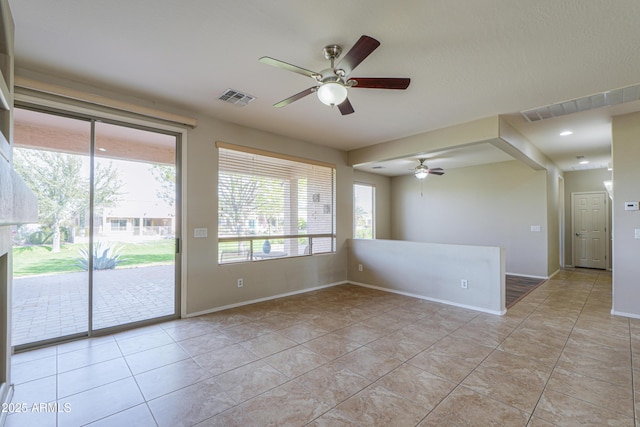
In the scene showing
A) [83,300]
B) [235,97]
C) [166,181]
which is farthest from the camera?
[166,181]

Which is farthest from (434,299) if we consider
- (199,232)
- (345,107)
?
(199,232)

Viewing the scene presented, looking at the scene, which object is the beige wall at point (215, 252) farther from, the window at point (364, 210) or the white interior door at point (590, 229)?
the white interior door at point (590, 229)

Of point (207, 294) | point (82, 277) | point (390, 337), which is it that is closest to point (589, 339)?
point (390, 337)

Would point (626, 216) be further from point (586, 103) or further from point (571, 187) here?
point (571, 187)

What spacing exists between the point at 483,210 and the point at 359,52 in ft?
20.7

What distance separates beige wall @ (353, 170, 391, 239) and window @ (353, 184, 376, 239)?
0.48 ft

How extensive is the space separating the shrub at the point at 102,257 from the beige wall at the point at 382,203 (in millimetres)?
5961

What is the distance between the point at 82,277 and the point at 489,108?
16.6ft

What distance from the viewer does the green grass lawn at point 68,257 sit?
2939 millimetres

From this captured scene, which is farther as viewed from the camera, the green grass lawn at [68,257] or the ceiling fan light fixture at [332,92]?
the green grass lawn at [68,257]

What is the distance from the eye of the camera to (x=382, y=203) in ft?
28.0

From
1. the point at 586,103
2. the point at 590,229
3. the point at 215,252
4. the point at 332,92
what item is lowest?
the point at 215,252

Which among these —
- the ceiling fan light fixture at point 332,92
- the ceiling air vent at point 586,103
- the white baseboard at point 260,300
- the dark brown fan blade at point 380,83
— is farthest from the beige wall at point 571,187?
the ceiling fan light fixture at point 332,92

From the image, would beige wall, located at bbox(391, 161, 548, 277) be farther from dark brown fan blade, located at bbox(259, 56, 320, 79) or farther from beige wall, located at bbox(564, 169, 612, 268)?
dark brown fan blade, located at bbox(259, 56, 320, 79)
